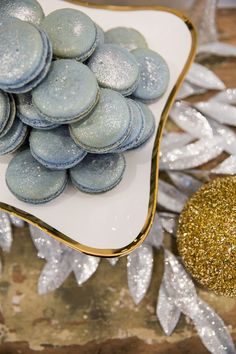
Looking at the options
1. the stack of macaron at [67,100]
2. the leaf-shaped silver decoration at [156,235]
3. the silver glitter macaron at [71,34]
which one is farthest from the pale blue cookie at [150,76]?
the leaf-shaped silver decoration at [156,235]

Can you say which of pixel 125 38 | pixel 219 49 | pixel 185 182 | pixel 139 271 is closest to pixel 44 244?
pixel 139 271

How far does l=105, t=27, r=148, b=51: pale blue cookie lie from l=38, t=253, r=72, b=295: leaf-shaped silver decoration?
366 mm

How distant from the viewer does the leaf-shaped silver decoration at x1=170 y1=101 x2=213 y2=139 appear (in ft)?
2.81

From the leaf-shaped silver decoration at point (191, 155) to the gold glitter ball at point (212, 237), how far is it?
100mm

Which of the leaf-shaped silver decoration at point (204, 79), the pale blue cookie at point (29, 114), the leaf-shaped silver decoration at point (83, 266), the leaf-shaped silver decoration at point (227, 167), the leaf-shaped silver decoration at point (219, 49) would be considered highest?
the leaf-shaped silver decoration at point (219, 49)

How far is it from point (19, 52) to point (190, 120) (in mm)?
376

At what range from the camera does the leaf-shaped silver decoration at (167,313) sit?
2.49ft

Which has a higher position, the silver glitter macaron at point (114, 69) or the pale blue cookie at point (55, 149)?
the silver glitter macaron at point (114, 69)

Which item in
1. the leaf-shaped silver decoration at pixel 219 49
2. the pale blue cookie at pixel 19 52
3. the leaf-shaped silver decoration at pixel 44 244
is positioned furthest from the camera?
the leaf-shaped silver decoration at pixel 219 49

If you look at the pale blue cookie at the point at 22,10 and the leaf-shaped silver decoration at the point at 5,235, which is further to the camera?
the leaf-shaped silver decoration at the point at 5,235

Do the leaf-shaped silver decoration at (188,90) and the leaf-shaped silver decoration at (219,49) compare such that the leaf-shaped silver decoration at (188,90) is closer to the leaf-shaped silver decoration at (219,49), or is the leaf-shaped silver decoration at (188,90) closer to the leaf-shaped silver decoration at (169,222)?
the leaf-shaped silver decoration at (219,49)

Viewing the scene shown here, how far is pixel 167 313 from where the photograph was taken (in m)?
0.76

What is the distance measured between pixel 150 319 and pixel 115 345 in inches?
2.8

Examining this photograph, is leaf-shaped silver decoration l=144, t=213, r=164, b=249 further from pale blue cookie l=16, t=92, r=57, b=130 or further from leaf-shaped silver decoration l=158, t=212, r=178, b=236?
pale blue cookie l=16, t=92, r=57, b=130
